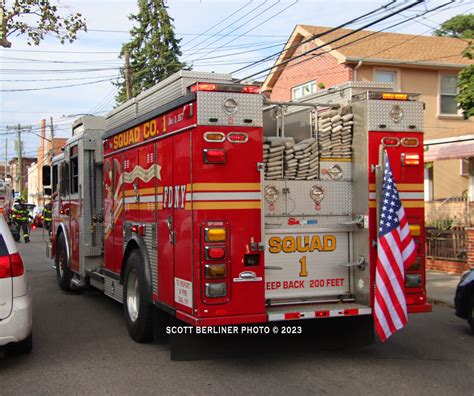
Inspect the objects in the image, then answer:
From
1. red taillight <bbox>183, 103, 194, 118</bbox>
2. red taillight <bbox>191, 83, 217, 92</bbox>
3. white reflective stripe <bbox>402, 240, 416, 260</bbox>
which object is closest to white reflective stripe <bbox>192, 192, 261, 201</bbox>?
red taillight <bbox>183, 103, 194, 118</bbox>

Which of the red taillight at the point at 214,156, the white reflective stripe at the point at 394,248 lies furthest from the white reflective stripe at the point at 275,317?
the red taillight at the point at 214,156

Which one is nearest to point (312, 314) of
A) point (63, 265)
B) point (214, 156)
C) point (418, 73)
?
point (214, 156)

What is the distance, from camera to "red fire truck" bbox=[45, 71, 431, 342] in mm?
5371

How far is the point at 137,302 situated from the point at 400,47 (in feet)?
59.4

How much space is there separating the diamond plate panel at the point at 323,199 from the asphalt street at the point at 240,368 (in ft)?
4.98

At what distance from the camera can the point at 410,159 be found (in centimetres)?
614

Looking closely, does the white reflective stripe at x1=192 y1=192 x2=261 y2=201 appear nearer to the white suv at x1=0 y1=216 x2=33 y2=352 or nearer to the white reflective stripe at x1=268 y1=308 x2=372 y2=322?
the white reflective stripe at x1=268 y1=308 x2=372 y2=322

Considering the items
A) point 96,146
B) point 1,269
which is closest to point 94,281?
point 96,146

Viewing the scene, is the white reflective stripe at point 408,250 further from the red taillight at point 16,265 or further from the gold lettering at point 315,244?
the red taillight at point 16,265

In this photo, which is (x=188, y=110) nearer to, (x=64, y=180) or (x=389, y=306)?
(x=389, y=306)

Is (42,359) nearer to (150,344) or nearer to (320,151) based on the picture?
(150,344)

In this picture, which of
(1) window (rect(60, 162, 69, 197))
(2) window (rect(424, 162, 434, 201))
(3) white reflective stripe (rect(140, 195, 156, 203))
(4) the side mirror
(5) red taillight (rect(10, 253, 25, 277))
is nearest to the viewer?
(5) red taillight (rect(10, 253, 25, 277))

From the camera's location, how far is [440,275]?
43.0 feet

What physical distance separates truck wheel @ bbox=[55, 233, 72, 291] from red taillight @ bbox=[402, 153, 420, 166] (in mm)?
6782
